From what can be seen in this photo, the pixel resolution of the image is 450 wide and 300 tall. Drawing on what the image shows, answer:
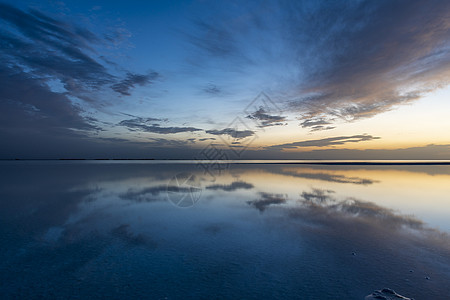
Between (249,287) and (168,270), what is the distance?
2595 mm

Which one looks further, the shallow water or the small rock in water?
the shallow water

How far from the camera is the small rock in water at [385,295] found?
5387 mm

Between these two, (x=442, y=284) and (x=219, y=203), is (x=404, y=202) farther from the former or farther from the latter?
(x=219, y=203)

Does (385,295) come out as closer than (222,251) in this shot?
Yes

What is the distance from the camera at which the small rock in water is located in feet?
17.7

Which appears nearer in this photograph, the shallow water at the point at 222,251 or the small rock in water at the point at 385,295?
the small rock in water at the point at 385,295

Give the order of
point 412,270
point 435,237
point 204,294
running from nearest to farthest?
1. point 204,294
2. point 412,270
3. point 435,237

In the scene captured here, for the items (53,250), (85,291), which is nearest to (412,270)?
(85,291)

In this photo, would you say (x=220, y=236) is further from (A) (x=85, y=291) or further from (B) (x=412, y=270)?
(B) (x=412, y=270)

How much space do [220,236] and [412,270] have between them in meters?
6.76

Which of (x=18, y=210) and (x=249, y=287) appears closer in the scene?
(x=249, y=287)

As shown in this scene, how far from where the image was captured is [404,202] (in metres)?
16.7

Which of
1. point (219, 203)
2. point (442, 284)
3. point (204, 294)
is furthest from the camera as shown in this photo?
point (219, 203)

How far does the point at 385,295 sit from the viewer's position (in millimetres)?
5496
